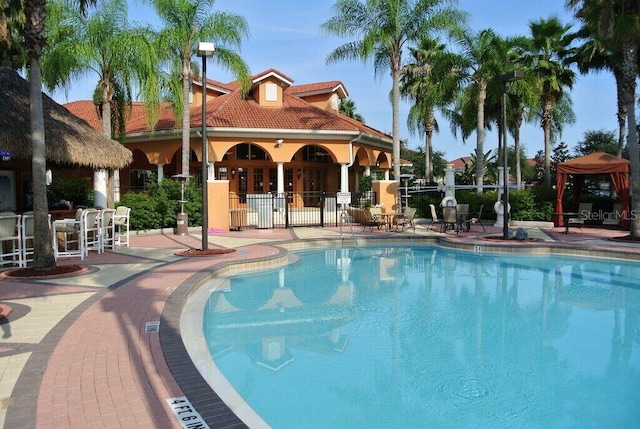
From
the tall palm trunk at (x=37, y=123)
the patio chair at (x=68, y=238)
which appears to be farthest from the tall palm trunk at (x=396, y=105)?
the tall palm trunk at (x=37, y=123)

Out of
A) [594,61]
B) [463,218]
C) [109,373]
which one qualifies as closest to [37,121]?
[109,373]

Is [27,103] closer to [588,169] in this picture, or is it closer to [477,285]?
[477,285]

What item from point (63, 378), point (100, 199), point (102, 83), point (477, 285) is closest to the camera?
point (63, 378)

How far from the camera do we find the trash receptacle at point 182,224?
17.4 meters

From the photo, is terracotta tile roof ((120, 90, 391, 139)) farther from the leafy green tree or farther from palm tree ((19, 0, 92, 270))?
the leafy green tree

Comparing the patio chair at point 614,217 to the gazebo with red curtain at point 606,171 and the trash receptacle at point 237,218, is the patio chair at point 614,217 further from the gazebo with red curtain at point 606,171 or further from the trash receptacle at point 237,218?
the trash receptacle at point 237,218

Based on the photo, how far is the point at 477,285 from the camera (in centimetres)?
1045

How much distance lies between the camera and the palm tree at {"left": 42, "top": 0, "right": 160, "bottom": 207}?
1695 cm

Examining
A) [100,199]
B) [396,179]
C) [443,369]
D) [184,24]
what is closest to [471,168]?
[396,179]

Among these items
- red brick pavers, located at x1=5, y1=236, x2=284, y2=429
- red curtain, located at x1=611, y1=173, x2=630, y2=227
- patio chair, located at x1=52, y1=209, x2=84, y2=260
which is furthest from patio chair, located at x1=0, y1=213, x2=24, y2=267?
red curtain, located at x1=611, y1=173, x2=630, y2=227

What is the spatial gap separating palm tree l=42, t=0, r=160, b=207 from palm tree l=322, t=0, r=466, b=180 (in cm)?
922

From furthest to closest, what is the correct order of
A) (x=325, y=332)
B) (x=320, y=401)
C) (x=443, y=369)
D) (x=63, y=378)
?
(x=325, y=332) → (x=443, y=369) → (x=320, y=401) → (x=63, y=378)

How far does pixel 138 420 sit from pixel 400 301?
6065 mm

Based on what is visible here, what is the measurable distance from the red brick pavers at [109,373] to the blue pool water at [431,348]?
3.02 feet
